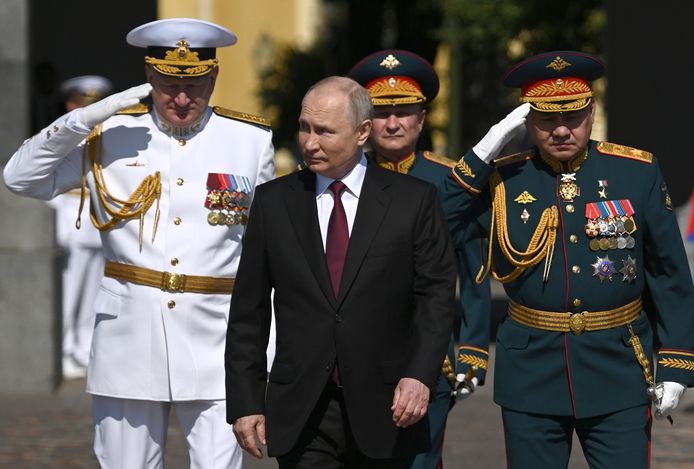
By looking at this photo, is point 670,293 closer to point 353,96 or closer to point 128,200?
point 353,96

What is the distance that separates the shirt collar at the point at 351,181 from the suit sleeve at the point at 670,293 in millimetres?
1130

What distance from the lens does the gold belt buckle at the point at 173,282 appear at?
20.9 ft

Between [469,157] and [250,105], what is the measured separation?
34500mm

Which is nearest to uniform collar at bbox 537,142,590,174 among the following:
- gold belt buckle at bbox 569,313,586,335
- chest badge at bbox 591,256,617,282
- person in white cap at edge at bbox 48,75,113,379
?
chest badge at bbox 591,256,617,282

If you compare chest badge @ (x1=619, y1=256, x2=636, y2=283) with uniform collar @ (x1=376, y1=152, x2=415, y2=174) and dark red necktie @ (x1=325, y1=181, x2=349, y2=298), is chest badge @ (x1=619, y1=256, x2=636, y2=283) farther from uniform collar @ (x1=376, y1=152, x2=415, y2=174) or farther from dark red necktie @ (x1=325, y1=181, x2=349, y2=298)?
uniform collar @ (x1=376, y1=152, x2=415, y2=174)

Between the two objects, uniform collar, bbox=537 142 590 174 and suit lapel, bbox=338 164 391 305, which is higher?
uniform collar, bbox=537 142 590 174

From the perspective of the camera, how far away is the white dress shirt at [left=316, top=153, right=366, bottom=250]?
545 centimetres

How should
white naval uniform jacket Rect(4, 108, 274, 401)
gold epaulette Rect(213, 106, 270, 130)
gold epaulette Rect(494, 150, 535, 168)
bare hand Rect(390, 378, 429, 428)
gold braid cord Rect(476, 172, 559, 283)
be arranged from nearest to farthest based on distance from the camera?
bare hand Rect(390, 378, 429, 428)
gold braid cord Rect(476, 172, 559, 283)
gold epaulette Rect(494, 150, 535, 168)
white naval uniform jacket Rect(4, 108, 274, 401)
gold epaulette Rect(213, 106, 270, 130)

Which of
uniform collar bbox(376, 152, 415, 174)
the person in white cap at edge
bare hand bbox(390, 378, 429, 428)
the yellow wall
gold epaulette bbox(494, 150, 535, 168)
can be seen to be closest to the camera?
bare hand bbox(390, 378, 429, 428)

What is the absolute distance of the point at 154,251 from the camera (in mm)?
6355

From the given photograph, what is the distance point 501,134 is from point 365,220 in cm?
92

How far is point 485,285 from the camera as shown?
21.9 ft

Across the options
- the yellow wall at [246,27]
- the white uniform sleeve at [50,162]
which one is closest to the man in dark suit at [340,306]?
the white uniform sleeve at [50,162]

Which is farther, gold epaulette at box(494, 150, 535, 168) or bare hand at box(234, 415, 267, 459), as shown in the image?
A: gold epaulette at box(494, 150, 535, 168)
